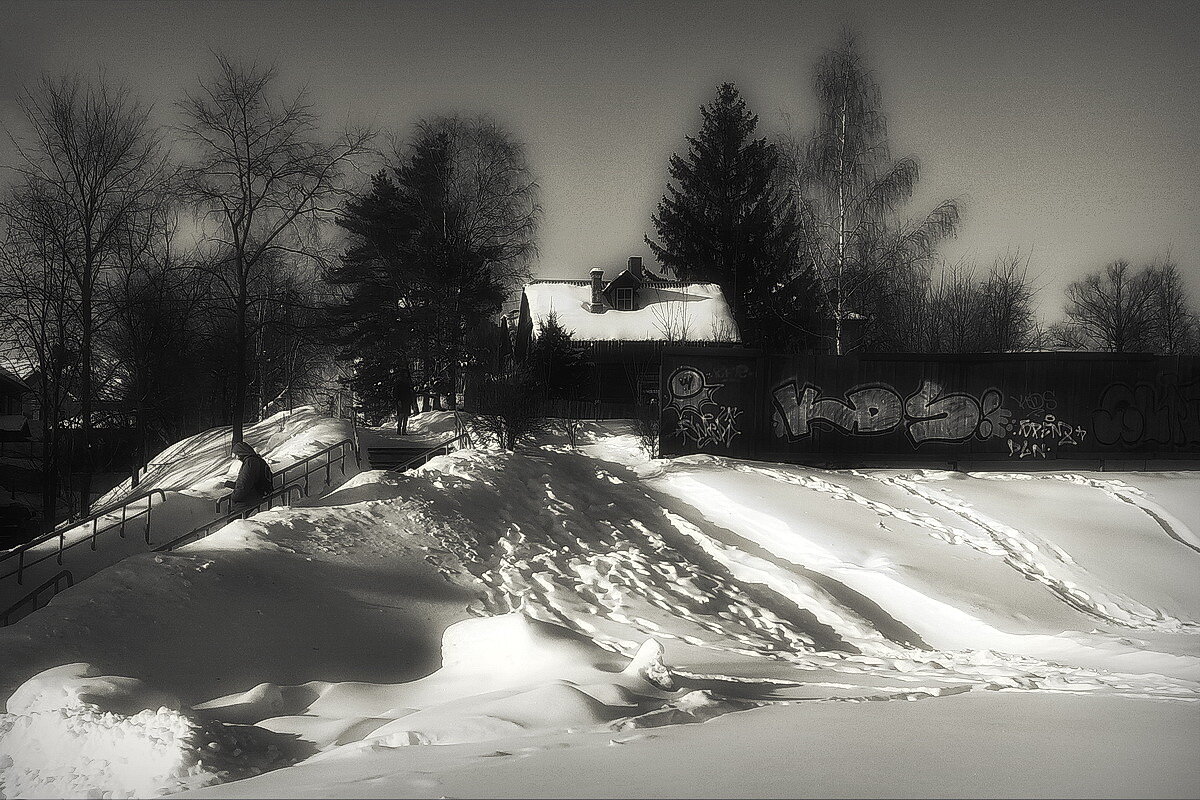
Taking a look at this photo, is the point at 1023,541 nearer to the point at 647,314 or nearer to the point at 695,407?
the point at 695,407

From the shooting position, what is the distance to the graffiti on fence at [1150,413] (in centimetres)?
1622

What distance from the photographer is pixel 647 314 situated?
33.8m

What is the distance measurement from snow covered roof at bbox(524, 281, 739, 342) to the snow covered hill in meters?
18.3

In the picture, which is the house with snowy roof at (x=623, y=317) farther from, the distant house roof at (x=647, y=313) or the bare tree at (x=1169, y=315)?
the bare tree at (x=1169, y=315)

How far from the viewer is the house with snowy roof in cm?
3206

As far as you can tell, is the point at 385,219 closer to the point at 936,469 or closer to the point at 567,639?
the point at 936,469

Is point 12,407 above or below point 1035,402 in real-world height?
below

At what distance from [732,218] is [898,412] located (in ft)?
67.7

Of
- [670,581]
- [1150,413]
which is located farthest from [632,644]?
[1150,413]

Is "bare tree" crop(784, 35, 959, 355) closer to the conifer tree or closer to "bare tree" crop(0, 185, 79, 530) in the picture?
the conifer tree

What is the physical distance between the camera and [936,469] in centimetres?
1575

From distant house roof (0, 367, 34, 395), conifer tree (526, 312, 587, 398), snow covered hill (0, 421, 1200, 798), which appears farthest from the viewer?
distant house roof (0, 367, 34, 395)

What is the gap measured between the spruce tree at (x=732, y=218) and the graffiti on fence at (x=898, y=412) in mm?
18710

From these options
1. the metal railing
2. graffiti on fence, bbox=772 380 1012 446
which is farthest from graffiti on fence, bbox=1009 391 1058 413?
the metal railing
